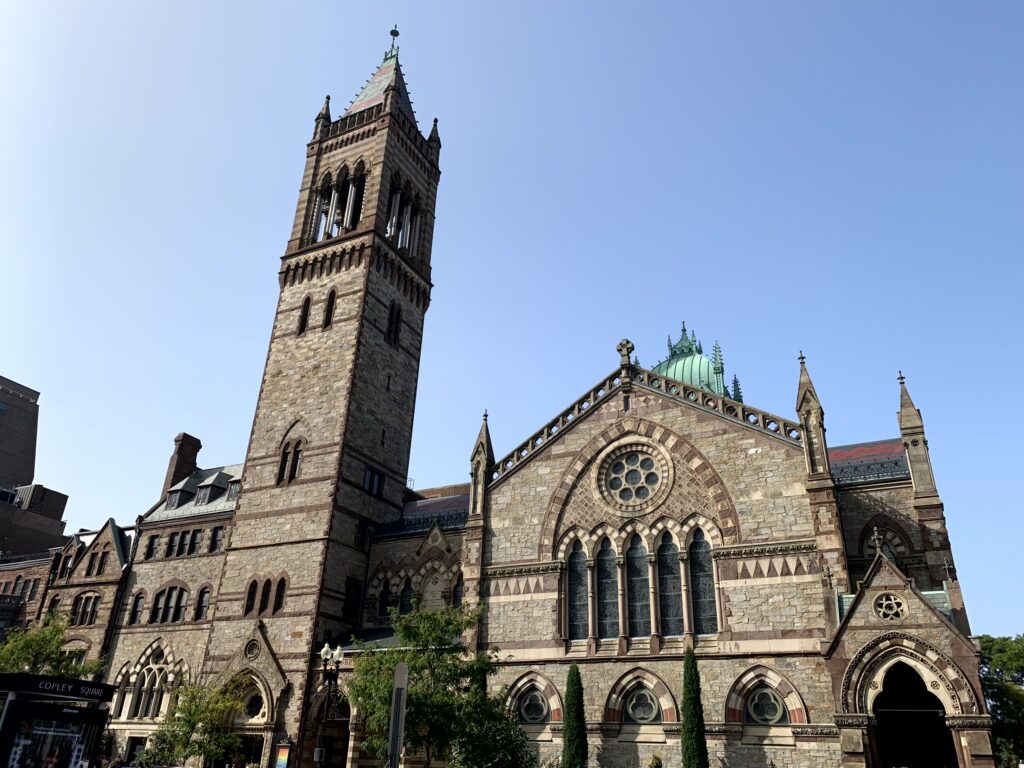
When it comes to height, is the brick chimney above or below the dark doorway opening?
above

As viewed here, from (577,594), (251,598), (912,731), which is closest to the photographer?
(912,731)

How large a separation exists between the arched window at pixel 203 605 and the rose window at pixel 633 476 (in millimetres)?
22533

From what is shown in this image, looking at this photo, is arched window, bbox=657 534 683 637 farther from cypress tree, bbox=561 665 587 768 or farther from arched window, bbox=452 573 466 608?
arched window, bbox=452 573 466 608

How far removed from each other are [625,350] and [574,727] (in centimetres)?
1472

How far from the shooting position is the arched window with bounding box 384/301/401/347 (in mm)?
42250

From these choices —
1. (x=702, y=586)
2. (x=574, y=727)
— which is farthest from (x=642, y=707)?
(x=702, y=586)

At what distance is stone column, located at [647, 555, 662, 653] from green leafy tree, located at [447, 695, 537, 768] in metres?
5.68

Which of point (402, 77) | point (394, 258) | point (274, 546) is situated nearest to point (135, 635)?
point (274, 546)

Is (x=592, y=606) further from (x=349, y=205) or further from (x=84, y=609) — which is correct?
(x=84, y=609)

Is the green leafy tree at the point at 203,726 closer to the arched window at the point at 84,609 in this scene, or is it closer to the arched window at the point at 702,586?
the arched window at the point at 84,609

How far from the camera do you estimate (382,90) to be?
1937 inches

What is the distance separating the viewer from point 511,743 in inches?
1007

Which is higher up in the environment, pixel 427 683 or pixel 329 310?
pixel 329 310

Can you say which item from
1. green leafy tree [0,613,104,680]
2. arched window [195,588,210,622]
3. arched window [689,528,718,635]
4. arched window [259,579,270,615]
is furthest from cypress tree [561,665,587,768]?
green leafy tree [0,613,104,680]
